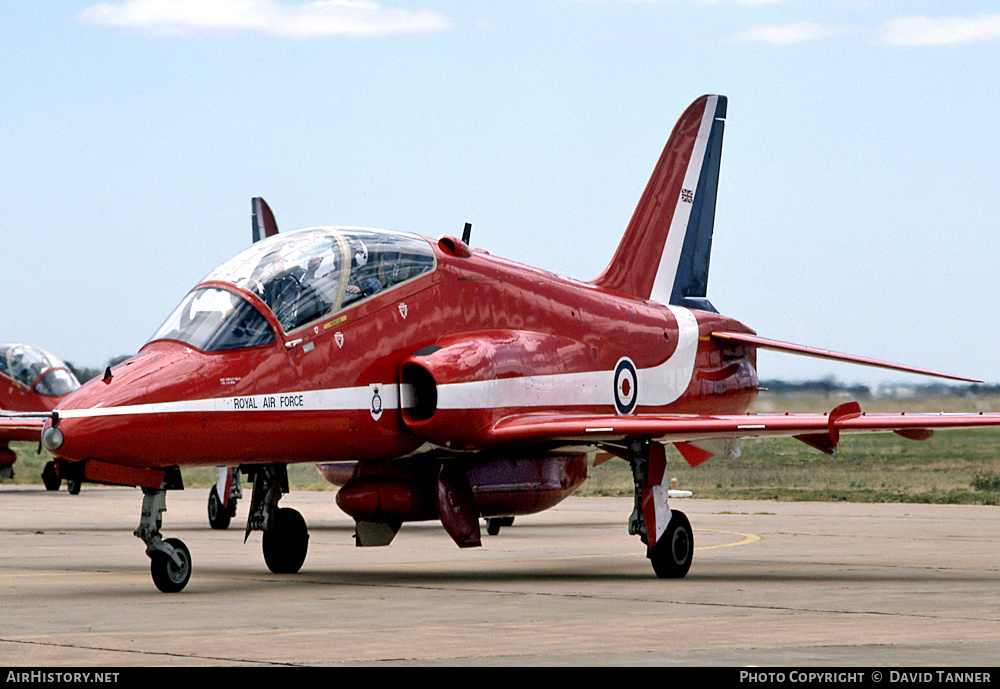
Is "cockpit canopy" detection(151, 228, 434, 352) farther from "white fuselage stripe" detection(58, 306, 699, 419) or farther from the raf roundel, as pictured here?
the raf roundel

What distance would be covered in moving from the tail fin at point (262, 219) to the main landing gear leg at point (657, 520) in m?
10.6

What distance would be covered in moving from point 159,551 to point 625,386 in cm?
605

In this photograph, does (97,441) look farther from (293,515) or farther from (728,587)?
(728,587)

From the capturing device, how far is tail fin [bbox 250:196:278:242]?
24094 mm

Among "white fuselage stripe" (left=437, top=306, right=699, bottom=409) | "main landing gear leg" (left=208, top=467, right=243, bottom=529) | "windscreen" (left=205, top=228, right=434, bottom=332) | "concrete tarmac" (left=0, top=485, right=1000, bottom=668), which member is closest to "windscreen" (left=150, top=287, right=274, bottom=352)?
"windscreen" (left=205, top=228, right=434, bottom=332)

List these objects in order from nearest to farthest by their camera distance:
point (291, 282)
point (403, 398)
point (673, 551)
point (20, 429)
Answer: point (291, 282), point (403, 398), point (673, 551), point (20, 429)

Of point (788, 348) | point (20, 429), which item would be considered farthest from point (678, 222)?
point (20, 429)

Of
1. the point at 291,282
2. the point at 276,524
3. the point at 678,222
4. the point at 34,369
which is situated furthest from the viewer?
the point at 34,369

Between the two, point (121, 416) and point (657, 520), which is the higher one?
point (121, 416)

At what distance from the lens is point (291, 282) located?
13469mm

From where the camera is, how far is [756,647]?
8.98m

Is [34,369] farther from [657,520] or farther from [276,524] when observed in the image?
[657,520]

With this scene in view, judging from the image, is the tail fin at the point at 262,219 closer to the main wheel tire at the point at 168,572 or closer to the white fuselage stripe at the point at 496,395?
the white fuselage stripe at the point at 496,395
